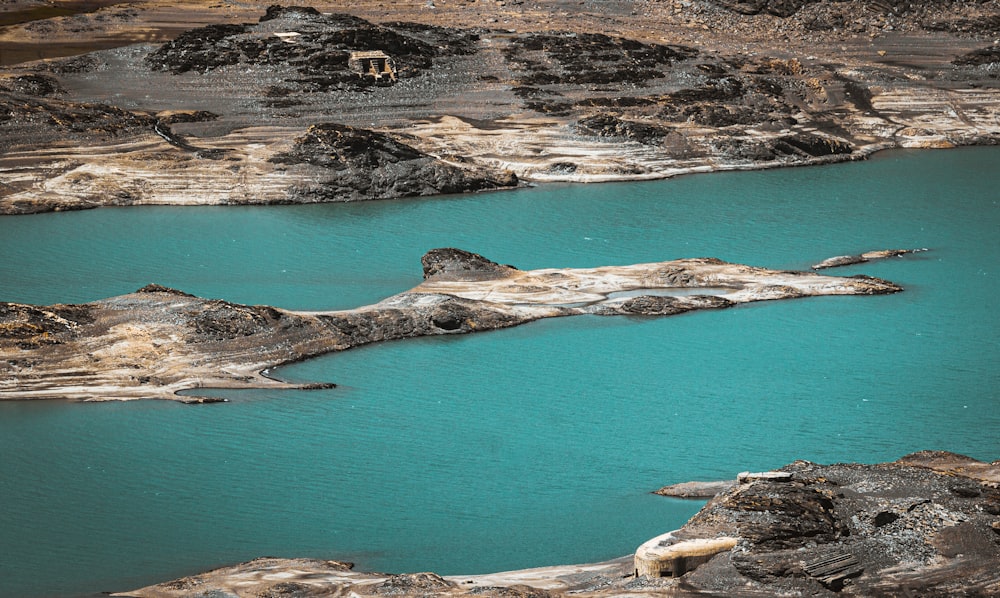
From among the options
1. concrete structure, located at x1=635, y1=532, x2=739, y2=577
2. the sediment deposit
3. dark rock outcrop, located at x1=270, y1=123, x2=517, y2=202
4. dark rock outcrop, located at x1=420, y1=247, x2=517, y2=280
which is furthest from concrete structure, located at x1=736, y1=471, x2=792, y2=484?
dark rock outcrop, located at x1=270, y1=123, x2=517, y2=202

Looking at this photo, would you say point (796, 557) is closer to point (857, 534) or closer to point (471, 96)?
point (857, 534)

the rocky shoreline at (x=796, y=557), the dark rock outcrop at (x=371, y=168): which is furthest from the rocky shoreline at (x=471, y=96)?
the rocky shoreline at (x=796, y=557)

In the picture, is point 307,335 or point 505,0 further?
point 505,0

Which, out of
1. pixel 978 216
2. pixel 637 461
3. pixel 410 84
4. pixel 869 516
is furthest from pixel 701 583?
pixel 410 84

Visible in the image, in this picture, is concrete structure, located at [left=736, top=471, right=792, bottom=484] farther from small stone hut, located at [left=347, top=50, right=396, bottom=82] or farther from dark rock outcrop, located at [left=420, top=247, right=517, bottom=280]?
small stone hut, located at [left=347, top=50, right=396, bottom=82]

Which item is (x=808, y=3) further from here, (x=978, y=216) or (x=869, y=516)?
(x=869, y=516)

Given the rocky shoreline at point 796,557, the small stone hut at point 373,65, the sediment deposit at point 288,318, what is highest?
the small stone hut at point 373,65

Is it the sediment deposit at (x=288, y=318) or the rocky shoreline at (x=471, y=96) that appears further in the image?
the rocky shoreline at (x=471, y=96)

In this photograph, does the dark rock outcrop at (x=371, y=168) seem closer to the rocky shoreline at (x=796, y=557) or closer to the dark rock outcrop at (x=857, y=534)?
the rocky shoreline at (x=796, y=557)
